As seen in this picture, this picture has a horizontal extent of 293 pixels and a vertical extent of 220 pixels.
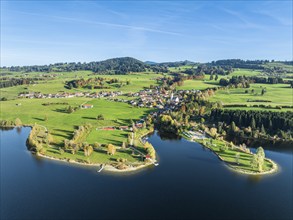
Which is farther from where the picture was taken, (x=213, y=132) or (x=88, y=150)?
(x=213, y=132)

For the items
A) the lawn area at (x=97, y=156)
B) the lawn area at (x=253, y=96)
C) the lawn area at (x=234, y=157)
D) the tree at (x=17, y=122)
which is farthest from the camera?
the lawn area at (x=253, y=96)

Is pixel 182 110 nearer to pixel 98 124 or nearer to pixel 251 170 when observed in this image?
pixel 98 124

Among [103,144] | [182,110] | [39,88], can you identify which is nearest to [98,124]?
[103,144]

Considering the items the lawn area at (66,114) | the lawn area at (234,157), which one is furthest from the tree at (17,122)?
the lawn area at (234,157)

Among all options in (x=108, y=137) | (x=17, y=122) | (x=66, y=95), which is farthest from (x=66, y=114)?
(x=66, y=95)

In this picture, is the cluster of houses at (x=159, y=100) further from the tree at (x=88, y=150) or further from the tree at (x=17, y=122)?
the tree at (x=88, y=150)

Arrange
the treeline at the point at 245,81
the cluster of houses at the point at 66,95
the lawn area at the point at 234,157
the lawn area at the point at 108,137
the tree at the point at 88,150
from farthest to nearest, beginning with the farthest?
the treeline at the point at 245,81 → the cluster of houses at the point at 66,95 → the lawn area at the point at 108,137 → the tree at the point at 88,150 → the lawn area at the point at 234,157

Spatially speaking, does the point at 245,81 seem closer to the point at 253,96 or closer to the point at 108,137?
the point at 253,96

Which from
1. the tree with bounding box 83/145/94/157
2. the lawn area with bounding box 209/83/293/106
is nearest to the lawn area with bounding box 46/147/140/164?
the tree with bounding box 83/145/94/157
